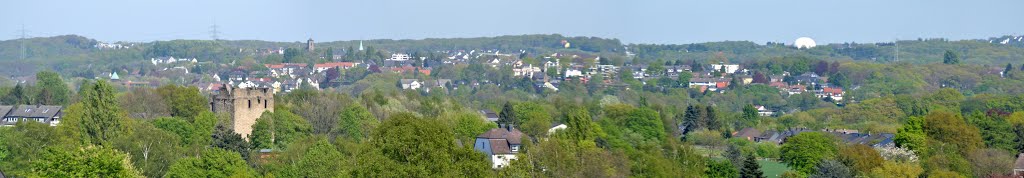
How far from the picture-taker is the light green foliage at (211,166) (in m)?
49.5

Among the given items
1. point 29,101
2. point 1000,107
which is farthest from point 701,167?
point 1000,107

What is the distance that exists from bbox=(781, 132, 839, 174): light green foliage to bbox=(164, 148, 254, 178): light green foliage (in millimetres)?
22514

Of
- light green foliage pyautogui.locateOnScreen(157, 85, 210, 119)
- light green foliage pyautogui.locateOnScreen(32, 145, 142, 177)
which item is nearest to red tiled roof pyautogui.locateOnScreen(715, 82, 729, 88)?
light green foliage pyautogui.locateOnScreen(157, 85, 210, 119)

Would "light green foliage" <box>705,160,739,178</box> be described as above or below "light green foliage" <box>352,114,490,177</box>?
below

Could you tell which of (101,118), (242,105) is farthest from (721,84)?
(101,118)

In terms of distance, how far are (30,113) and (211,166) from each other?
38307 millimetres

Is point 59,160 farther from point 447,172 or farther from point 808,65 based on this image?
point 808,65

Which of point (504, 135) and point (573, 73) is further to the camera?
point (573, 73)

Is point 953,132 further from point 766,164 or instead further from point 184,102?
point 184,102

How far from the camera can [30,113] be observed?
86.4 m

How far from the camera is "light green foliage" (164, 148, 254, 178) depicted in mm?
49531

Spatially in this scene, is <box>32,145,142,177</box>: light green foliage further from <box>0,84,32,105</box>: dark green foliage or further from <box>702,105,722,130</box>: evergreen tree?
<box>702,105,722,130</box>: evergreen tree

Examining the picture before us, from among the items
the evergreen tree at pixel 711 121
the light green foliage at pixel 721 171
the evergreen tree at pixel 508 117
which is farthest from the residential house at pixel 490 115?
the light green foliage at pixel 721 171

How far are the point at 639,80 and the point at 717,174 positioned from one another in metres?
124
